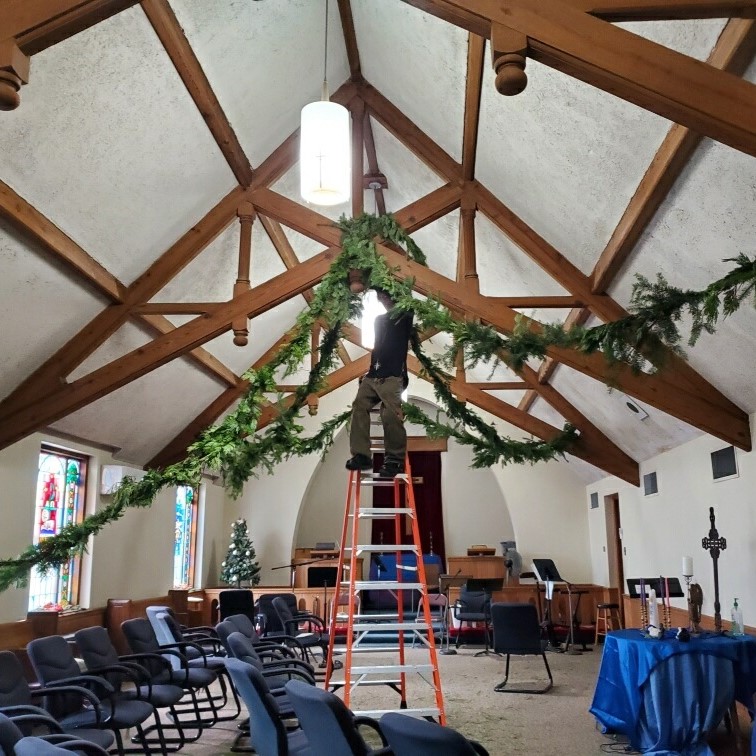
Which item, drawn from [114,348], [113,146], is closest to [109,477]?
[114,348]

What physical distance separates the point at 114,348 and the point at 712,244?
527 centimetres

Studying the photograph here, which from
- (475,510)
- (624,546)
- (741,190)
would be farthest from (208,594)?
(741,190)

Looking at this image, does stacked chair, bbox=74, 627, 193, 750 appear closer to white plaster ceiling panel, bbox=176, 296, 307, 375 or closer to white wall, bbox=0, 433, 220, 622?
white wall, bbox=0, 433, 220, 622

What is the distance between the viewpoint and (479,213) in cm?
721

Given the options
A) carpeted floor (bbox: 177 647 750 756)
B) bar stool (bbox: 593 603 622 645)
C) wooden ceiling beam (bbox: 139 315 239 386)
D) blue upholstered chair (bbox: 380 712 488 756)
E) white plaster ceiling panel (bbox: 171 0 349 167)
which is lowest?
carpeted floor (bbox: 177 647 750 756)

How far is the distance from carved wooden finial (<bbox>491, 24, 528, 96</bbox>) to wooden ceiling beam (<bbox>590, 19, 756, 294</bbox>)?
130 centimetres

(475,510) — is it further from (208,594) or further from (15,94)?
(15,94)

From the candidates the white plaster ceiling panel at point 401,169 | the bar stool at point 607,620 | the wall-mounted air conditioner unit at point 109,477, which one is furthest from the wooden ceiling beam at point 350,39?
the bar stool at point 607,620

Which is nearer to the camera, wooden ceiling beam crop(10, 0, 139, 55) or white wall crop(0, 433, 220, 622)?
wooden ceiling beam crop(10, 0, 139, 55)

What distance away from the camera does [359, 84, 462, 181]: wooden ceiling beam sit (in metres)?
7.04

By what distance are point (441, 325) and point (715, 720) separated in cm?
295

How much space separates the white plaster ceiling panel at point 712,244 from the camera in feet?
13.7

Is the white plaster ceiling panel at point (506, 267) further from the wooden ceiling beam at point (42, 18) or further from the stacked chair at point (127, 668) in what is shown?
the wooden ceiling beam at point (42, 18)

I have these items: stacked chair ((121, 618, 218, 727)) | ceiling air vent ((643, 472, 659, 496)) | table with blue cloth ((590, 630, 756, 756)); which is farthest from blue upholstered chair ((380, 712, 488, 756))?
ceiling air vent ((643, 472, 659, 496))
